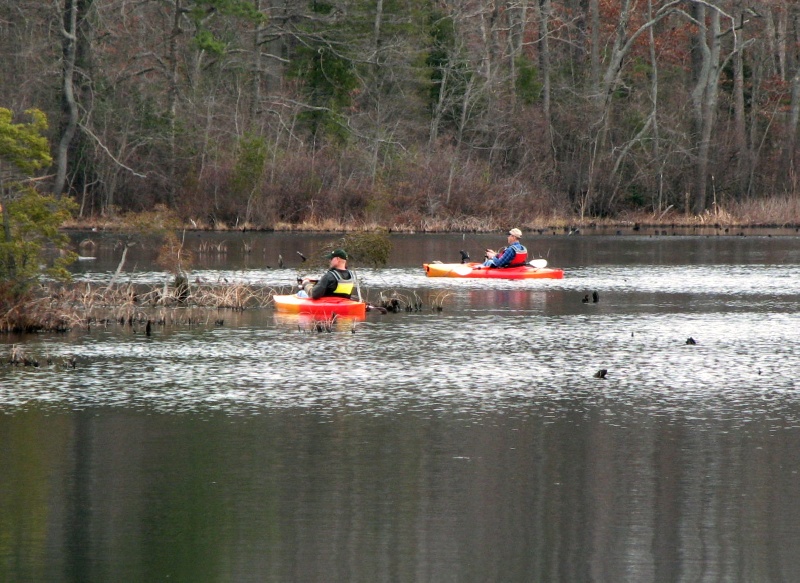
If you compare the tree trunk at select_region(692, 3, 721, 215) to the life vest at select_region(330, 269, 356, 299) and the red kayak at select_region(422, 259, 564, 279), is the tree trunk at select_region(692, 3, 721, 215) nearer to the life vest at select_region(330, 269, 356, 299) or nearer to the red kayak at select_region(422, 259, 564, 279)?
the red kayak at select_region(422, 259, 564, 279)

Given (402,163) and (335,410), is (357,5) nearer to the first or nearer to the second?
(402,163)

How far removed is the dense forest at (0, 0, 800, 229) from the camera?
50.4 m

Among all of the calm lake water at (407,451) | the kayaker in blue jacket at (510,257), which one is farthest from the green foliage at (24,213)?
the kayaker in blue jacket at (510,257)

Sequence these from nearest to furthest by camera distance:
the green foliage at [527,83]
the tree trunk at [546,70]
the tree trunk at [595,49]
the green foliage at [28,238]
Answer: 1. the green foliage at [28,238]
2. the tree trunk at [546,70]
3. the tree trunk at [595,49]
4. the green foliage at [527,83]

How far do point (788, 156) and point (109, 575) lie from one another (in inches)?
2219

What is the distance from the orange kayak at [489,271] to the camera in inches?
1180

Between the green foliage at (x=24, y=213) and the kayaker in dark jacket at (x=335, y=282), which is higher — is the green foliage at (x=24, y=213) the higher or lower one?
the higher one

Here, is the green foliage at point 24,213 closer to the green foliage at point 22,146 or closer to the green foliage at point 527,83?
the green foliage at point 22,146

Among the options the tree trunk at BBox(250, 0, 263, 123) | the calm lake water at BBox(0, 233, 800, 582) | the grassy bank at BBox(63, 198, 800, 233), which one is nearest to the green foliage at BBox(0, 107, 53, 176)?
the calm lake water at BBox(0, 233, 800, 582)

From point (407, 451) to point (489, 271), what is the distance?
19417mm

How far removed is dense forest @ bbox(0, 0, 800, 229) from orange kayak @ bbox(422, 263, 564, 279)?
Answer: 66.5ft

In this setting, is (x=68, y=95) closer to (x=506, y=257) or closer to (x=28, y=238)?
(x=506, y=257)

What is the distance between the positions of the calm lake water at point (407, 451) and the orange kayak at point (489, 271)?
7.85 metres

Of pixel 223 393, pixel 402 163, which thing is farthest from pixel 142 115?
pixel 223 393
